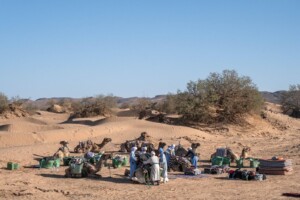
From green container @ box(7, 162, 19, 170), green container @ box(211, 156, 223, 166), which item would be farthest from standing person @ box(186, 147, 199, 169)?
green container @ box(7, 162, 19, 170)

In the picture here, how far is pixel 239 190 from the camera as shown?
15.4 m

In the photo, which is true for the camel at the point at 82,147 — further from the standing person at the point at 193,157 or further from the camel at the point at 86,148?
the standing person at the point at 193,157

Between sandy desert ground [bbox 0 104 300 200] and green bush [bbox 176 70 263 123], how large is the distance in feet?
4.98

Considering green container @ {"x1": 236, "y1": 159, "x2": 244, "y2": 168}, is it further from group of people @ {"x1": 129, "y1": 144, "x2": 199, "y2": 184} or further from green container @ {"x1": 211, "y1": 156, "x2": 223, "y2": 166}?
group of people @ {"x1": 129, "y1": 144, "x2": 199, "y2": 184}

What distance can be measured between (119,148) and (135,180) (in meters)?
10.3

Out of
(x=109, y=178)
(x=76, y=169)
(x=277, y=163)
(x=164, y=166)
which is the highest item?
(x=277, y=163)

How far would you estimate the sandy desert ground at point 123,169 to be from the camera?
1516 cm

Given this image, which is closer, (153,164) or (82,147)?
(153,164)

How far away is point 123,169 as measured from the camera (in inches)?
816

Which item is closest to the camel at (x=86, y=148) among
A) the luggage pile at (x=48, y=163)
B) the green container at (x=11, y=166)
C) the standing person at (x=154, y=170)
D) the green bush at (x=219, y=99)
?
the luggage pile at (x=48, y=163)

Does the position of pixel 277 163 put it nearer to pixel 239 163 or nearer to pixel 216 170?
pixel 216 170

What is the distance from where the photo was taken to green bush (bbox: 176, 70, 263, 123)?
3778 cm

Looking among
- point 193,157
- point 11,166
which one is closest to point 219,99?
point 193,157

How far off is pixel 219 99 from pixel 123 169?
20.0m
